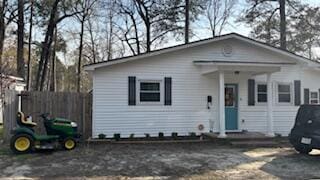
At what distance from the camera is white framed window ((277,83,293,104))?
16688 mm

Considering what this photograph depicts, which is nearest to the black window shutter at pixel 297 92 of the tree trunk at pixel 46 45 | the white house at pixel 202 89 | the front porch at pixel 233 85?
the white house at pixel 202 89

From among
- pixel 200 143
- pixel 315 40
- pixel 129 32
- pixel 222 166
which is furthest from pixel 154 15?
pixel 222 166

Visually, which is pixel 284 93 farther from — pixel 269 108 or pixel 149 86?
pixel 149 86

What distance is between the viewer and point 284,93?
16781mm

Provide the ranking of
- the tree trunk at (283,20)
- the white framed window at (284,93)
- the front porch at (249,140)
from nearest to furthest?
the front porch at (249,140), the white framed window at (284,93), the tree trunk at (283,20)

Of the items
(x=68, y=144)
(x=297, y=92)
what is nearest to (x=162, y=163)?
(x=68, y=144)

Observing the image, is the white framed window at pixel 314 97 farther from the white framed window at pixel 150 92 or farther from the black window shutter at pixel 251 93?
the white framed window at pixel 150 92

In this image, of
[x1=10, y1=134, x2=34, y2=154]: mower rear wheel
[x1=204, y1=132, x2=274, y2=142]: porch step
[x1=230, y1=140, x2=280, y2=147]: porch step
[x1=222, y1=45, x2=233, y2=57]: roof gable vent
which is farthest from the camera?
[x1=222, y1=45, x2=233, y2=57]: roof gable vent

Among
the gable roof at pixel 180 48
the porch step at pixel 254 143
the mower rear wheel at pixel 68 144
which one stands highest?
the gable roof at pixel 180 48

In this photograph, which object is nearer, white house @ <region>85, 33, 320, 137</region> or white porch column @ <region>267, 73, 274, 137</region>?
white house @ <region>85, 33, 320, 137</region>

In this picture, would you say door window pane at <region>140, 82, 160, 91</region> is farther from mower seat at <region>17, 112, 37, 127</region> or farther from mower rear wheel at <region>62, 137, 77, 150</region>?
mower seat at <region>17, 112, 37, 127</region>

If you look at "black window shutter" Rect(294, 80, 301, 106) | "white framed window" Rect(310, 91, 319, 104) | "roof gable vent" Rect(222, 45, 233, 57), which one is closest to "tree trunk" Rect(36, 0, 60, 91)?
"roof gable vent" Rect(222, 45, 233, 57)

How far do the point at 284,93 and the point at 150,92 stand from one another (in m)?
6.18

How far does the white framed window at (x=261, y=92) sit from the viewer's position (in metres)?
16.4
